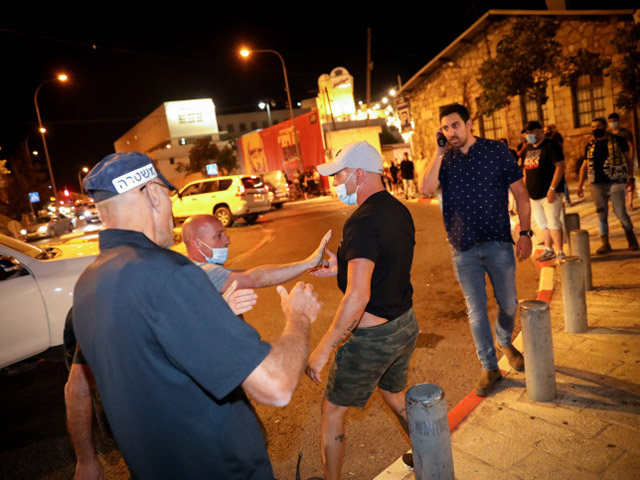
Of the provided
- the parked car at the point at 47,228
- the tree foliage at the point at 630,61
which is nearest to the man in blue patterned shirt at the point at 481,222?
the tree foliage at the point at 630,61

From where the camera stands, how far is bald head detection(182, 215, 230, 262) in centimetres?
310

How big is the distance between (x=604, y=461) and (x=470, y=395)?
114 centimetres

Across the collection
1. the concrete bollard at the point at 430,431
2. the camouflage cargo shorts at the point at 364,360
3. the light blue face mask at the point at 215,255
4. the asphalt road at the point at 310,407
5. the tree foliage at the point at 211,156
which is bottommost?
the asphalt road at the point at 310,407

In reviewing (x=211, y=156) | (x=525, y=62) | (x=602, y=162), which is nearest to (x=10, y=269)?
(x=602, y=162)

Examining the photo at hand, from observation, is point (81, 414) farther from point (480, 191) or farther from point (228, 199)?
point (228, 199)

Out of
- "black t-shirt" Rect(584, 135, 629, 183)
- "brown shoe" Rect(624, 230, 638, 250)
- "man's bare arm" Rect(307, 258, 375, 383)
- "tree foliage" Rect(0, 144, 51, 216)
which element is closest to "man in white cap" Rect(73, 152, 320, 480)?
"man's bare arm" Rect(307, 258, 375, 383)

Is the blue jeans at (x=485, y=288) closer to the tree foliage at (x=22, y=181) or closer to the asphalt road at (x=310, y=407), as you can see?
the asphalt road at (x=310, y=407)

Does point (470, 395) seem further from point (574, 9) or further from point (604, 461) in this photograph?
point (574, 9)

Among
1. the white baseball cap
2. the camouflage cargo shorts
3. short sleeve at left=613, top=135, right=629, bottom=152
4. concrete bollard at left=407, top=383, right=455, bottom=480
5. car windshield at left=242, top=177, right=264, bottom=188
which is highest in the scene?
car windshield at left=242, top=177, right=264, bottom=188

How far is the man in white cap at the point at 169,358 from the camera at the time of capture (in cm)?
144

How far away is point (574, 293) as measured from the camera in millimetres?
4664

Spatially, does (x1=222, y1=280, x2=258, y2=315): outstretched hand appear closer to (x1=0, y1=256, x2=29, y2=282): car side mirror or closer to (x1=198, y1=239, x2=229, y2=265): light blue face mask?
(x1=198, y1=239, x2=229, y2=265): light blue face mask

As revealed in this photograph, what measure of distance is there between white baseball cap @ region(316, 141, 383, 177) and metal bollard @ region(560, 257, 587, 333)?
2.84m

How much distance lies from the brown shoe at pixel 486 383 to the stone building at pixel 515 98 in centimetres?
1708
